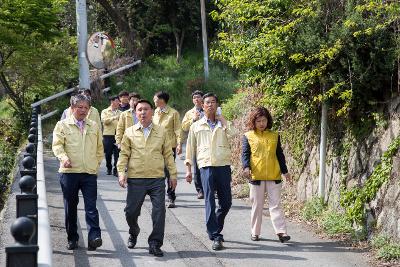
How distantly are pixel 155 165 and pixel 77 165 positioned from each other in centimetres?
97

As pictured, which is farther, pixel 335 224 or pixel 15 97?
pixel 15 97

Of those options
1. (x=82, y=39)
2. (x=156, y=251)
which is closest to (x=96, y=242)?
(x=156, y=251)

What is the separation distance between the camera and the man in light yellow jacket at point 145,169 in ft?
25.3

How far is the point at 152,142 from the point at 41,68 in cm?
1200

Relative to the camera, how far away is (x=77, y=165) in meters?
7.72

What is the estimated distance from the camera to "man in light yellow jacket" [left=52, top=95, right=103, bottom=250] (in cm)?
772

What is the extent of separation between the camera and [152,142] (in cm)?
783

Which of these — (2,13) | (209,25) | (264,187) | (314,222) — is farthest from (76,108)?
(209,25)

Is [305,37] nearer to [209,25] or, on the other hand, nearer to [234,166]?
[234,166]

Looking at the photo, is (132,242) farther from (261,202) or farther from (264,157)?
(264,157)

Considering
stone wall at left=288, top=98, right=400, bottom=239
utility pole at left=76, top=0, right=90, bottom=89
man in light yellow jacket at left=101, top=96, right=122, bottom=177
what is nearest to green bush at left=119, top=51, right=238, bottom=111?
utility pole at left=76, top=0, right=90, bottom=89

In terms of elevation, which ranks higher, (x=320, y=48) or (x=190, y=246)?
(x=320, y=48)

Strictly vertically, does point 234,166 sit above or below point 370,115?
below

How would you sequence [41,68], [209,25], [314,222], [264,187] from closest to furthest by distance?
1. [264,187]
2. [314,222]
3. [41,68]
4. [209,25]
